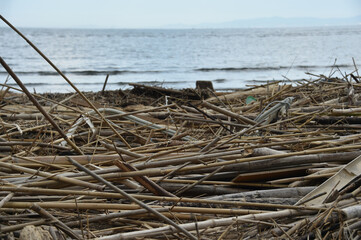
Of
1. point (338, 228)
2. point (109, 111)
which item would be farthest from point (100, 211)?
point (109, 111)

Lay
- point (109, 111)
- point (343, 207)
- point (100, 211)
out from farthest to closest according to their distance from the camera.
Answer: point (109, 111) < point (100, 211) < point (343, 207)

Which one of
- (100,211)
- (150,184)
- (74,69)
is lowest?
(74,69)

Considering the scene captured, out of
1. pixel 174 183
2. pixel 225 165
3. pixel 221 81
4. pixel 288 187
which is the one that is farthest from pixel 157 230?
pixel 221 81

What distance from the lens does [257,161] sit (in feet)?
7.72

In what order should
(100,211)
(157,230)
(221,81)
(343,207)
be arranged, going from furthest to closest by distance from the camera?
(221,81)
(100,211)
(343,207)
(157,230)

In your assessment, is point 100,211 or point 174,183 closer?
point 100,211

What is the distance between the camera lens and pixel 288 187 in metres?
2.29

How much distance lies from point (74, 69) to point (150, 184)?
2258 cm

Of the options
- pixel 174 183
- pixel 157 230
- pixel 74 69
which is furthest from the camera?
pixel 74 69

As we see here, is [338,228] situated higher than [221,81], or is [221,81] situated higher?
[338,228]

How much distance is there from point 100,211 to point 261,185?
0.88 m

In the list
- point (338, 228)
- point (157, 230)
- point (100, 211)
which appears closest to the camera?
point (157, 230)

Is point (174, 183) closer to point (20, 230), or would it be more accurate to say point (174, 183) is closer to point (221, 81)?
point (20, 230)

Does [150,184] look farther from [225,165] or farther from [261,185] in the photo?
[261,185]
